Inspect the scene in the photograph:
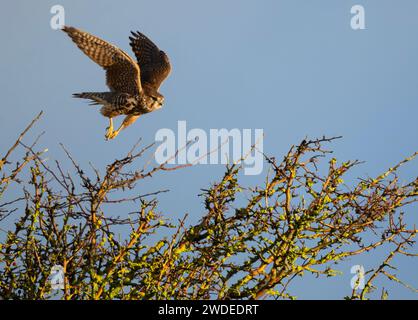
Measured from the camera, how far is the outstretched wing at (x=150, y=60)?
41.6 feet

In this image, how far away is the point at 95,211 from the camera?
5613mm

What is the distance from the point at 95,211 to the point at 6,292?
2.95 feet

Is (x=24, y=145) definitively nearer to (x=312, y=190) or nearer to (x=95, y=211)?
(x=95, y=211)

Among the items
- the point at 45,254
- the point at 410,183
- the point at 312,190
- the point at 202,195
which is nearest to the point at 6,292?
the point at 45,254

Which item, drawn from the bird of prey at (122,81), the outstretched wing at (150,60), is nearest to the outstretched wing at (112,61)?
the bird of prey at (122,81)

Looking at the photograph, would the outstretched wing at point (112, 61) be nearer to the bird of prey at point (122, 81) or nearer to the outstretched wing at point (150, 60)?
the bird of prey at point (122, 81)

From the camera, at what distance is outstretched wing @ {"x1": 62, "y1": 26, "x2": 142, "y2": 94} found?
35.1ft

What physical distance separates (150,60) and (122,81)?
1.52 meters

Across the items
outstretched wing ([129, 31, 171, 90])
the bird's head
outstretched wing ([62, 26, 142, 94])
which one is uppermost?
outstretched wing ([129, 31, 171, 90])

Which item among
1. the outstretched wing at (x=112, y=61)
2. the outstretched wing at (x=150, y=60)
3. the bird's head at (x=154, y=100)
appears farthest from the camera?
the outstretched wing at (x=150, y=60)

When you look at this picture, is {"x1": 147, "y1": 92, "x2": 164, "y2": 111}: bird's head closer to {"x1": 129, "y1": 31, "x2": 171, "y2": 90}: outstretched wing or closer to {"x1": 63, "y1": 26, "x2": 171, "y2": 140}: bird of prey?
{"x1": 63, "y1": 26, "x2": 171, "y2": 140}: bird of prey

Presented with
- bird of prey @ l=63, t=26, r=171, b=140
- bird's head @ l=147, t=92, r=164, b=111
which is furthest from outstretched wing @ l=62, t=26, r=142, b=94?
bird's head @ l=147, t=92, r=164, b=111

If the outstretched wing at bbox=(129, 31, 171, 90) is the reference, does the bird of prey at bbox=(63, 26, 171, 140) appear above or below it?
below
